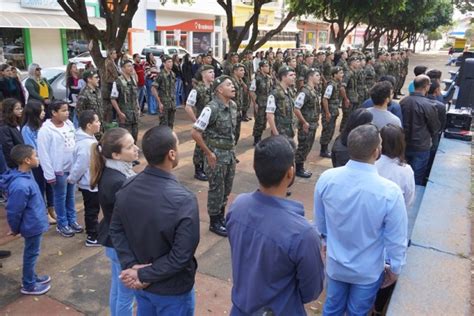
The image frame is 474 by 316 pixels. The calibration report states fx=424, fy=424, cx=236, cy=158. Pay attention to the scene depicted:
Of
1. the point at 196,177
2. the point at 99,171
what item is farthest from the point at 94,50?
the point at 99,171

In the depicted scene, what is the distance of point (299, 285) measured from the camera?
1.92 m

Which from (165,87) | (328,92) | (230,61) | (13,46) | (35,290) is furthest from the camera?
(13,46)

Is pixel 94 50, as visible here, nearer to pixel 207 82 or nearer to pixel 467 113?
pixel 207 82

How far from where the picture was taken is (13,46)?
66.0ft

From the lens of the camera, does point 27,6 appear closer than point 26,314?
No

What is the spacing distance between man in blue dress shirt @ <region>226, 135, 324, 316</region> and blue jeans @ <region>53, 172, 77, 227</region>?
3242 mm

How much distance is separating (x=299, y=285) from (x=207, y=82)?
17.1ft

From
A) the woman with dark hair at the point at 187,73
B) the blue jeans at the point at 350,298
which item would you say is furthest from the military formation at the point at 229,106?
the blue jeans at the point at 350,298

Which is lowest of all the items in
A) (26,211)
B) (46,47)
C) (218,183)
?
(218,183)

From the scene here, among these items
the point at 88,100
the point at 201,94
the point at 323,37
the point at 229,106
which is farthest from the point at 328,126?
the point at 323,37

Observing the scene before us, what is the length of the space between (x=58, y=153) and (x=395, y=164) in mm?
3381

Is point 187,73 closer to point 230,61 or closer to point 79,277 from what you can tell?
point 230,61

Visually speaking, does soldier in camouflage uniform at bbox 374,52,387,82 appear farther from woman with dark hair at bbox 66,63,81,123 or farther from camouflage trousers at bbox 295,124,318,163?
woman with dark hair at bbox 66,63,81,123

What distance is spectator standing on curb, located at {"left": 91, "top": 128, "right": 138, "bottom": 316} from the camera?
2838mm
